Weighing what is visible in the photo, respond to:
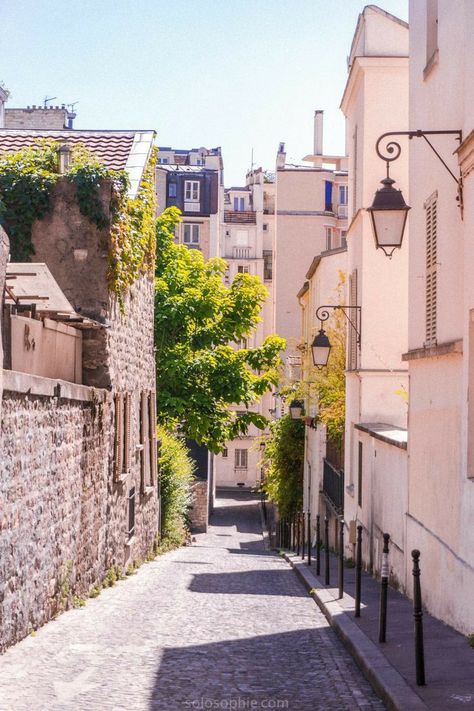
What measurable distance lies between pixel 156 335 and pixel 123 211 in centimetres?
1717

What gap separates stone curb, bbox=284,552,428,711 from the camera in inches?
276

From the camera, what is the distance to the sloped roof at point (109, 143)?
737 inches

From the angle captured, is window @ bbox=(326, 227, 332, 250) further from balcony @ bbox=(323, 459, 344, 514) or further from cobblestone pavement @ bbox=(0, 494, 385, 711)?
cobblestone pavement @ bbox=(0, 494, 385, 711)

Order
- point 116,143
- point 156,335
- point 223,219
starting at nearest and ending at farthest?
point 116,143, point 156,335, point 223,219

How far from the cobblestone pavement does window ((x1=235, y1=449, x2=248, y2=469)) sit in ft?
170

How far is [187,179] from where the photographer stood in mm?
64312

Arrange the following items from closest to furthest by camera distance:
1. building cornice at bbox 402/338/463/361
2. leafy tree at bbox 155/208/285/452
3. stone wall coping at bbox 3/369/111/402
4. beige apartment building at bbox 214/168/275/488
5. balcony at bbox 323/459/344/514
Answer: stone wall coping at bbox 3/369/111/402, building cornice at bbox 402/338/463/361, balcony at bbox 323/459/344/514, leafy tree at bbox 155/208/285/452, beige apartment building at bbox 214/168/275/488

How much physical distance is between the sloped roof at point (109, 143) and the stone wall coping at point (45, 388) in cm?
548

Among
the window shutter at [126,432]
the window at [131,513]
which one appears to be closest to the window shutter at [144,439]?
the window at [131,513]

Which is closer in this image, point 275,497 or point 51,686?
point 51,686

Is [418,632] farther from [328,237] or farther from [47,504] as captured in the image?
[328,237]

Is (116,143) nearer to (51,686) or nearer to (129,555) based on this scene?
(129,555)

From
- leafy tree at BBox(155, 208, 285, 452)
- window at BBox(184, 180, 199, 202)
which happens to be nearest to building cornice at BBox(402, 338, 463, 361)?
leafy tree at BBox(155, 208, 285, 452)

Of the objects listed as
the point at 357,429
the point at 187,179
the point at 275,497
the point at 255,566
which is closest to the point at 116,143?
the point at 357,429
